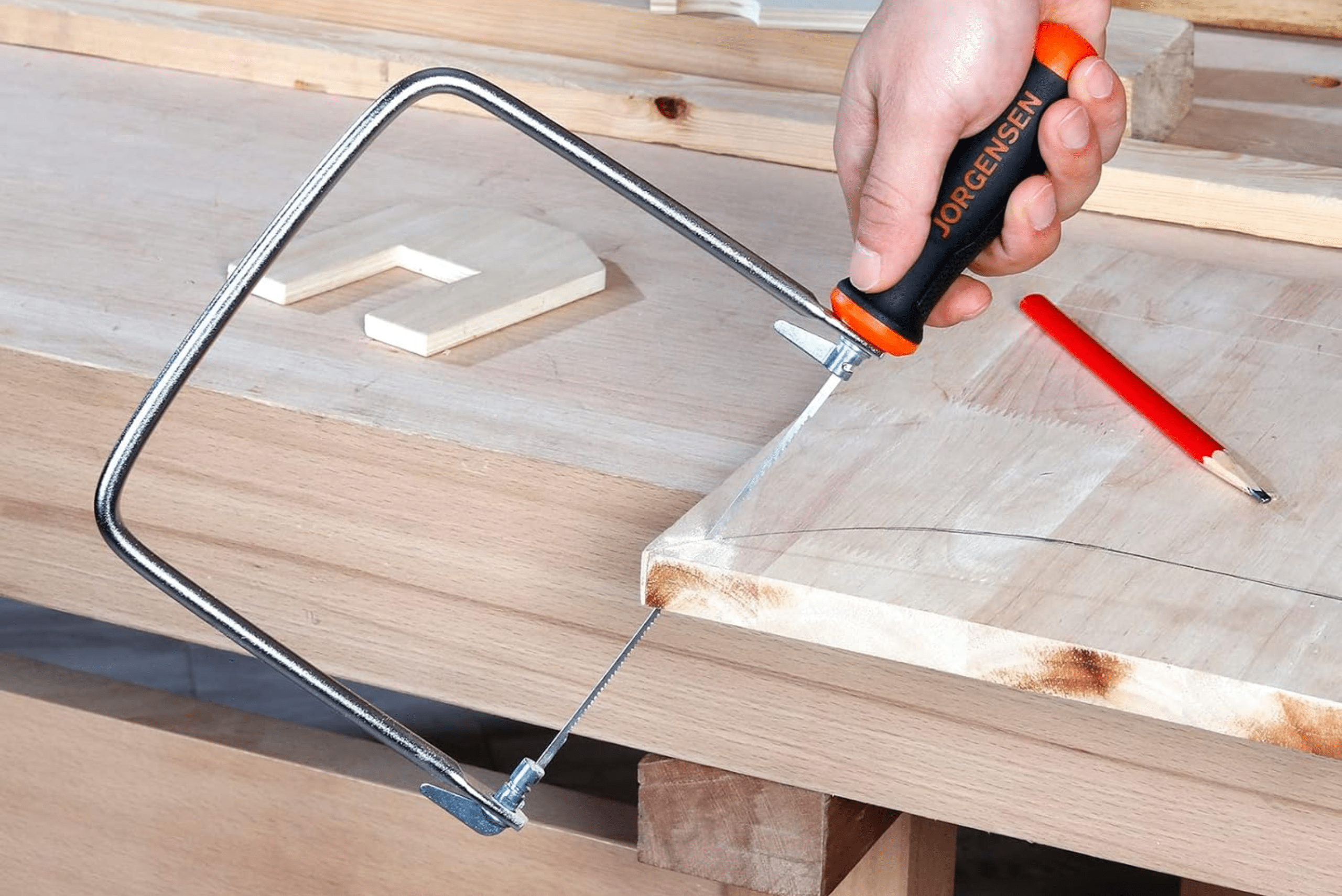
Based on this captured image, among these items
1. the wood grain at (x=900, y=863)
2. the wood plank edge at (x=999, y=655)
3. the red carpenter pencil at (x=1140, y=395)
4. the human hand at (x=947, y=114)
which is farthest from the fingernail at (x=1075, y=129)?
the wood grain at (x=900, y=863)

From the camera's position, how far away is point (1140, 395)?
2.20 feet

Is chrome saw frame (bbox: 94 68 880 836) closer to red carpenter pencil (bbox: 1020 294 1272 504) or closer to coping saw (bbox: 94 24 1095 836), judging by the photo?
coping saw (bbox: 94 24 1095 836)

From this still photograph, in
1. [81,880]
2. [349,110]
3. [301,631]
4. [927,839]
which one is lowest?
[81,880]

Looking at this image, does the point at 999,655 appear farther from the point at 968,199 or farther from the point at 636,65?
the point at 636,65

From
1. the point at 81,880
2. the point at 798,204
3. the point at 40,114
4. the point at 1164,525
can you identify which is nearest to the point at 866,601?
the point at 1164,525

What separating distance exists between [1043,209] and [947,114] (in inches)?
2.5

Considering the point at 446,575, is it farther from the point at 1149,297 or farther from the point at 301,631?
the point at 1149,297

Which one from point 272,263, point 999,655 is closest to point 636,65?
point 272,263

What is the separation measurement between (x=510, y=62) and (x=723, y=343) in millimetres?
434

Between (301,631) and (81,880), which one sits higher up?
(301,631)

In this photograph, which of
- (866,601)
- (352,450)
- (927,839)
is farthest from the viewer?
(927,839)

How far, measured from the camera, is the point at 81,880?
3.05ft

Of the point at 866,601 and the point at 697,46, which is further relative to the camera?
the point at 697,46

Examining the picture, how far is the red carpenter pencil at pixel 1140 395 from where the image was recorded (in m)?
0.61
